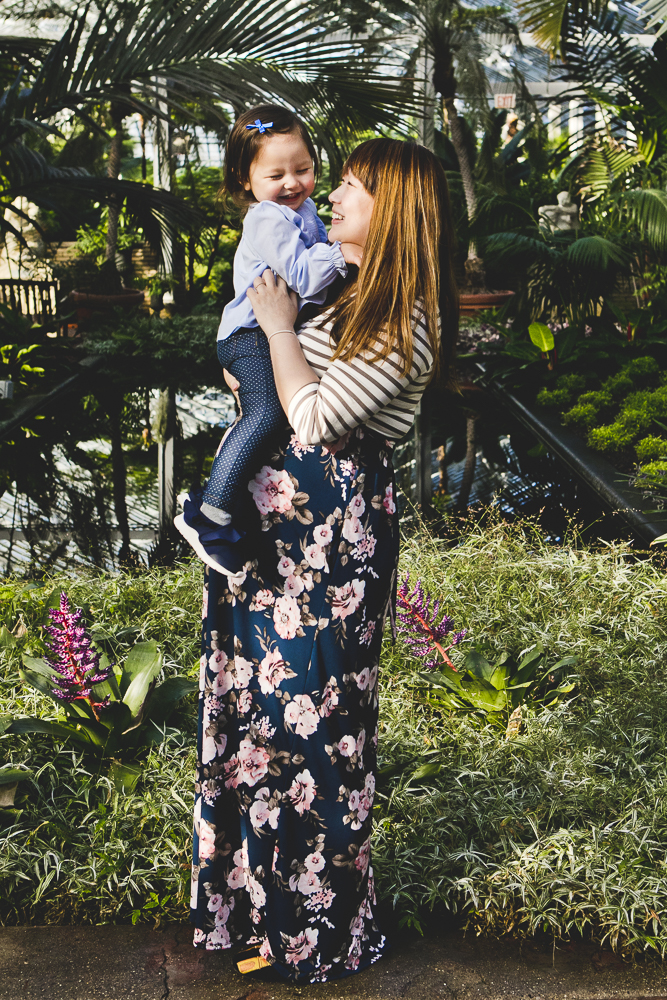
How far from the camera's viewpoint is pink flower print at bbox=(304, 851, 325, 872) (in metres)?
1.67

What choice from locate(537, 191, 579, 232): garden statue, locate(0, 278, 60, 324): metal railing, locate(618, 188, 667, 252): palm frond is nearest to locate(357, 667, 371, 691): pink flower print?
locate(618, 188, 667, 252): palm frond

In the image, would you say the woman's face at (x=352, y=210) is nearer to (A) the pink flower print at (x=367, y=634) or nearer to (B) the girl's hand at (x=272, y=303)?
(B) the girl's hand at (x=272, y=303)

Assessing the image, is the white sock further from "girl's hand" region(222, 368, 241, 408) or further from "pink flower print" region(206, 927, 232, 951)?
"pink flower print" region(206, 927, 232, 951)

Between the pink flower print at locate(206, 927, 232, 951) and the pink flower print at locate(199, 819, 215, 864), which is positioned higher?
the pink flower print at locate(199, 819, 215, 864)

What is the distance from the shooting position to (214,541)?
5.07 ft

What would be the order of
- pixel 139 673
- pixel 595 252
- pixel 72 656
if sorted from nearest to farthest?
1. pixel 72 656
2. pixel 139 673
3. pixel 595 252

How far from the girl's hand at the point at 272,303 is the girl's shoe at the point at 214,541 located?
1.16 feet

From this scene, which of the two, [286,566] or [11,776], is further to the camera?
[11,776]

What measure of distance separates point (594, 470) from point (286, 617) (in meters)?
4.43

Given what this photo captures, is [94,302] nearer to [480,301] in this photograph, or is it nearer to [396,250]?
[480,301]

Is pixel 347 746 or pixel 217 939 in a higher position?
pixel 347 746

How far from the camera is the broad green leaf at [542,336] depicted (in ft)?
27.5

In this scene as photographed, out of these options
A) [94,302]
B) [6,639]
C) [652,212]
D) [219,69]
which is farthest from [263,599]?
[94,302]

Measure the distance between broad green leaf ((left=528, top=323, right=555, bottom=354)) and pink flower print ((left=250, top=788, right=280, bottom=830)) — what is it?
733 centimetres
